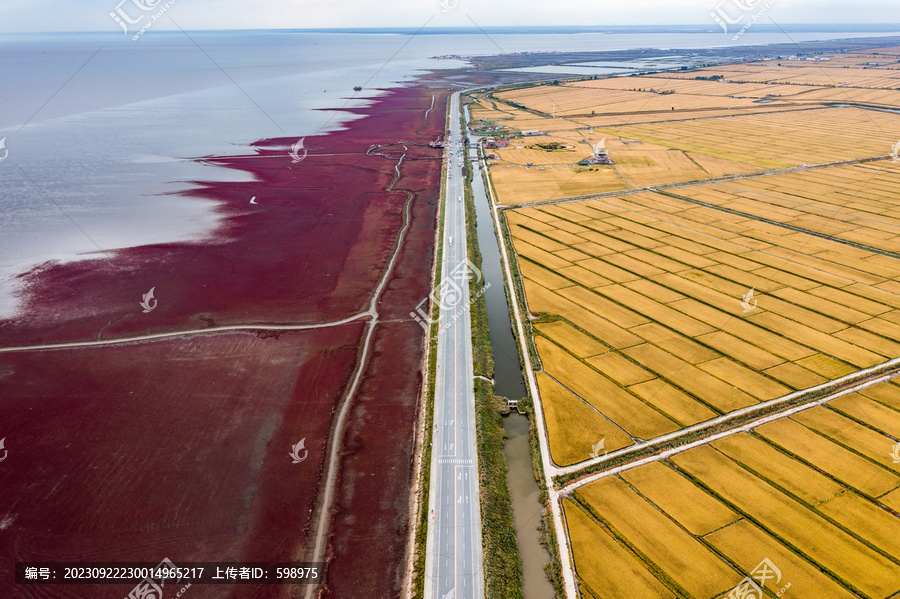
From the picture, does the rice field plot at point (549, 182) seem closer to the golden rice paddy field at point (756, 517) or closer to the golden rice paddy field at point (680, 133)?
the golden rice paddy field at point (680, 133)

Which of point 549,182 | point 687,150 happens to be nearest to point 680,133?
point 687,150

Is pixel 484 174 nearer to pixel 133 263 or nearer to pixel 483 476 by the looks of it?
pixel 133 263

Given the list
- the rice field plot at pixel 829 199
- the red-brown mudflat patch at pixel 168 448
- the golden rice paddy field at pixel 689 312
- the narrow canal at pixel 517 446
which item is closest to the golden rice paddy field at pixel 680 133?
the rice field plot at pixel 829 199

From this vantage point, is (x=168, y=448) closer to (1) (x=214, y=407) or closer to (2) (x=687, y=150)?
(1) (x=214, y=407)

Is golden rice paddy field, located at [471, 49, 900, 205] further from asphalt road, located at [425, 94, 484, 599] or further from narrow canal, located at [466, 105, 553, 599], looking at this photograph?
asphalt road, located at [425, 94, 484, 599]

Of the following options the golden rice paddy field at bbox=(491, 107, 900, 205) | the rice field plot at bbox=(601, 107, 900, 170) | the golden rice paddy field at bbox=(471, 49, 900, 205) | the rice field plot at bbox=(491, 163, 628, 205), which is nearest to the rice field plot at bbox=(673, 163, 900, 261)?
the golden rice paddy field at bbox=(491, 107, 900, 205)

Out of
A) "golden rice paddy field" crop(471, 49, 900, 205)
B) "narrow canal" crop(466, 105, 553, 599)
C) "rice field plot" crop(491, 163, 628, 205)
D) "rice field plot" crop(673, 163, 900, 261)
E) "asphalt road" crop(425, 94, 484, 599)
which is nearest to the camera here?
"asphalt road" crop(425, 94, 484, 599)
